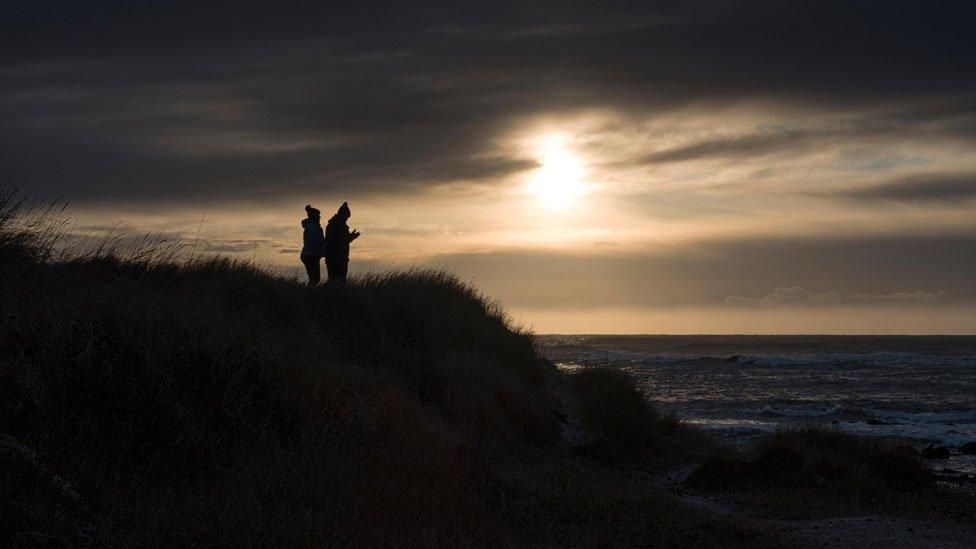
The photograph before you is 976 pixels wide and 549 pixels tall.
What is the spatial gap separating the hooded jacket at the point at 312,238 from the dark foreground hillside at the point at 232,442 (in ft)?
15.6

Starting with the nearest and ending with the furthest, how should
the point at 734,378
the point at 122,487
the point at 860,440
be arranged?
the point at 122,487
the point at 860,440
the point at 734,378

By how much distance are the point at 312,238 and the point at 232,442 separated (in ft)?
32.7

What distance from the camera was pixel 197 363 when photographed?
9.94m

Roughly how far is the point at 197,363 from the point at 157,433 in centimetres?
123

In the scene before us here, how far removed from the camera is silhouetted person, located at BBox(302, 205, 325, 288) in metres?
18.7

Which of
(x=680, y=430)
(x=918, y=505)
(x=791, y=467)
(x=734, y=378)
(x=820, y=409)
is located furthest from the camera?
(x=734, y=378)

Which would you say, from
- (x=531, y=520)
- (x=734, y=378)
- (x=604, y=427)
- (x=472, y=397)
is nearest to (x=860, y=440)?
(x=604, y=427)

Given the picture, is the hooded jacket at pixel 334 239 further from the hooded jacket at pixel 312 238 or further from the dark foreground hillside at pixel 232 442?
the dark foreground hillside at pixel 232 442

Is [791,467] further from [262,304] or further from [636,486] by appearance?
[262,304]

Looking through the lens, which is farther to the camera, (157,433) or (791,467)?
(791,467)

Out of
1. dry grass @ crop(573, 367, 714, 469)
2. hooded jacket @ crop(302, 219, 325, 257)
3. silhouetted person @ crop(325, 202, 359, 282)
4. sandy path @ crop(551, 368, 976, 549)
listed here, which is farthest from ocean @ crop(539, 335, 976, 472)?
hooded jacket @ crop(302, 219, 325, 257)

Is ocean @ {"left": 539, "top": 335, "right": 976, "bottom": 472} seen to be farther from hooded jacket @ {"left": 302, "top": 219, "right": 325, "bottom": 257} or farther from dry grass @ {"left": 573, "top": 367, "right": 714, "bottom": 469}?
hooded jacket @ {"left": 302, "top": 219, "right": 325, "bottom": 257}

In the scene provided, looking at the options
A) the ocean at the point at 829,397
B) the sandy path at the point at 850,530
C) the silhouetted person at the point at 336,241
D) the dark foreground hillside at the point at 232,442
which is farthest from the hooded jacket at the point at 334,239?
the sandy path at the point at 850,530

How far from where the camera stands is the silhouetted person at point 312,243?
1873cm
